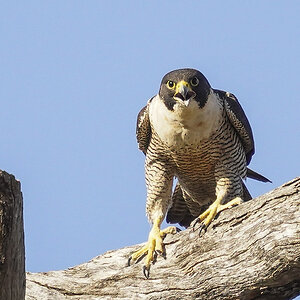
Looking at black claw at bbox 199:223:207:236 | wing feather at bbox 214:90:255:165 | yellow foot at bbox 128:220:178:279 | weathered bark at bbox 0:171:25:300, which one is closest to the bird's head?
wing feather at bbox 214:90:255:165

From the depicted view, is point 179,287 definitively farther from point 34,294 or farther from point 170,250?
point 34,294

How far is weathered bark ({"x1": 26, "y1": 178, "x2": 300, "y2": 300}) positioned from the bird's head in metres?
1.65

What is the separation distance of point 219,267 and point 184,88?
7.96ft

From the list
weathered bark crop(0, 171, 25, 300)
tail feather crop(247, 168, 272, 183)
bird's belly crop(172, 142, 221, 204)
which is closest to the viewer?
weathered bark crop(0, 171, 25, 300)

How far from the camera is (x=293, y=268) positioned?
5688 millimetres

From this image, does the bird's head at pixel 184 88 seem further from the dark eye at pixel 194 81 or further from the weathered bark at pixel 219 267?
the weathered bark at pixel 219 267

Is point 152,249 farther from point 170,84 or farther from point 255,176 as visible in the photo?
point 255,176

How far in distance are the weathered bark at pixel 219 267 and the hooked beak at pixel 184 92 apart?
164 centimetres

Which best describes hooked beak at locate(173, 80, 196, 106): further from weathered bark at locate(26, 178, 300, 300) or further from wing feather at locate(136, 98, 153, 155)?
weathered bark at locate(26, 178, 300, 300)

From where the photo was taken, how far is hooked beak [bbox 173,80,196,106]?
26.0 ft

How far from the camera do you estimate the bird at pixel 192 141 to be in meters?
8.08

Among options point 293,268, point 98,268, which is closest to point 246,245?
point 293,268

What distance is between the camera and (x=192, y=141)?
8.20m

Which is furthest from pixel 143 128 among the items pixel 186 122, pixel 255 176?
pixel 255 176
